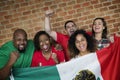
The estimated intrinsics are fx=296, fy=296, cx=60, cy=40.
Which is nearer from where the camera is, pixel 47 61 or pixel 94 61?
pixel 94 61

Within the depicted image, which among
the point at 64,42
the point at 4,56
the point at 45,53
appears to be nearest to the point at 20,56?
the point at 4,56

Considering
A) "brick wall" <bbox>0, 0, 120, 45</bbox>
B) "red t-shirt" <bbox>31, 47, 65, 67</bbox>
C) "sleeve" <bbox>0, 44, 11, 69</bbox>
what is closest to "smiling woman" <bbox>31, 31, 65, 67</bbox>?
"red t-shirt" <bbox>31, 47, 65, 67</bbox>

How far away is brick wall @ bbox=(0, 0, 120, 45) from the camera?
419cm

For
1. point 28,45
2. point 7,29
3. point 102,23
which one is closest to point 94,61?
point 102,23

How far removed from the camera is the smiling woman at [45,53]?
344 cm

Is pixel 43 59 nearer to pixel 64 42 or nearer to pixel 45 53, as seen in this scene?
pixel 45 53

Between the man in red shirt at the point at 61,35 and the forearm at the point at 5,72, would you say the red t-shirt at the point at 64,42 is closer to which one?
the man in red shirt at the point at 61,35

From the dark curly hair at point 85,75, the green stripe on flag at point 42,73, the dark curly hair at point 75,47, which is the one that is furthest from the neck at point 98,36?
the green stripe on flag at point 42,73

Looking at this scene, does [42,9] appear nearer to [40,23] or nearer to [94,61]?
[40,23]

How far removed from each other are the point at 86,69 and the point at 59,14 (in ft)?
4.22

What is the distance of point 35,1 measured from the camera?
4.23 meters

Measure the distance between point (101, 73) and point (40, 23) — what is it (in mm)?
1397

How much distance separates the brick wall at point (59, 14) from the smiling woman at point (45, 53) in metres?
0.60

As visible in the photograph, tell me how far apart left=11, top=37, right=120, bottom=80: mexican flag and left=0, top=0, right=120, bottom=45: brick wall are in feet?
3.30
